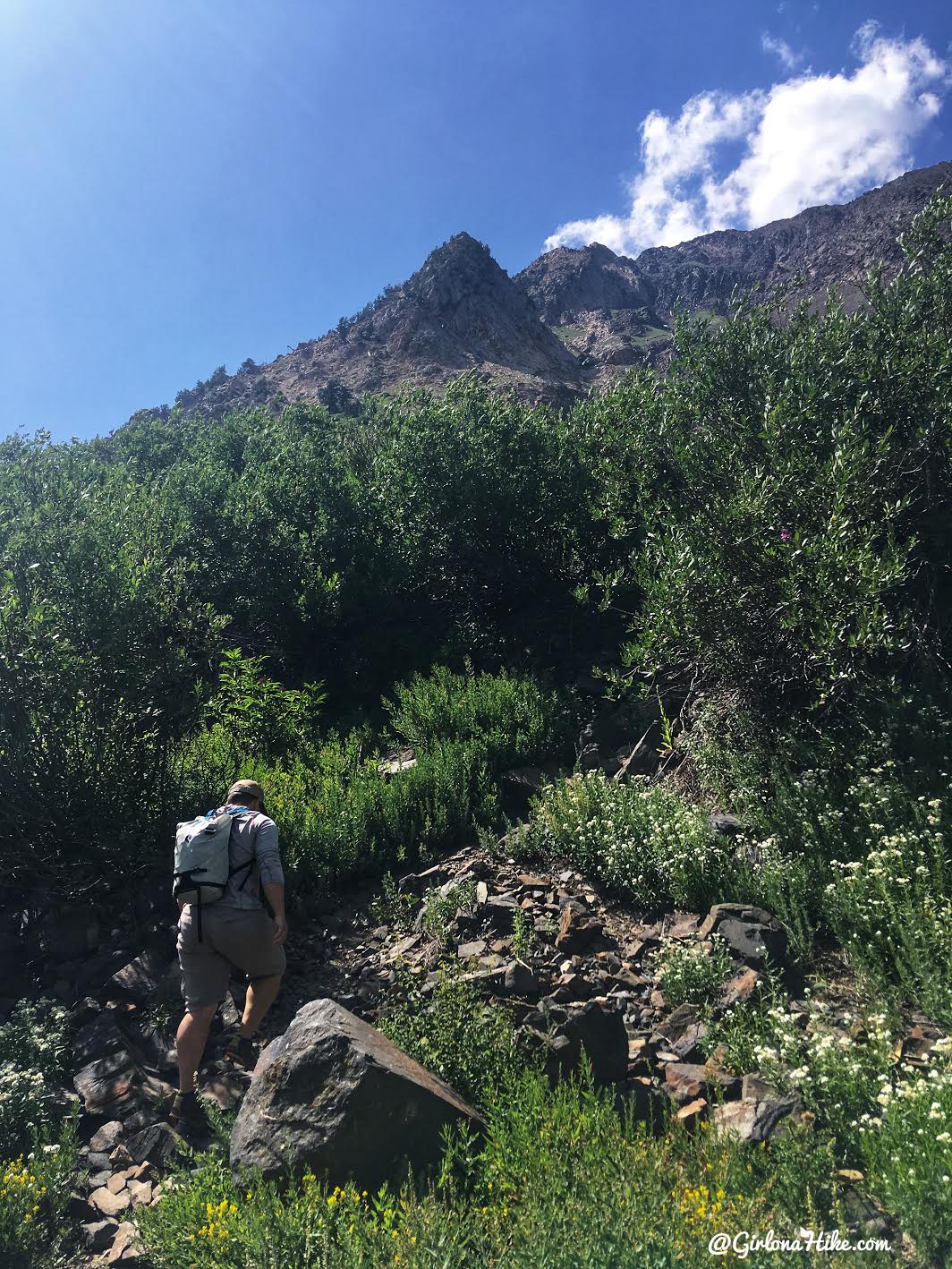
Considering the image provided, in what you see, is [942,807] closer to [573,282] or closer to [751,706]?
[751,706]

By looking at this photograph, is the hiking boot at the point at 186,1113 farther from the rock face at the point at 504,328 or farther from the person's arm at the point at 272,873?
the rock face at the point at 504,328

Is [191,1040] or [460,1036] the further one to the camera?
[191,1040]

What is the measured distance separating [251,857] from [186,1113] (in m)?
1.42

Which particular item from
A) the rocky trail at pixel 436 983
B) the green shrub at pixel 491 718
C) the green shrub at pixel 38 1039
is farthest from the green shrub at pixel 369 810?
the green shrub at pixel 38 1039

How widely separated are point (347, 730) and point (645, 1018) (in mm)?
5772

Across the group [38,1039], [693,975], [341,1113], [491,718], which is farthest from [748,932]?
[38,1039]

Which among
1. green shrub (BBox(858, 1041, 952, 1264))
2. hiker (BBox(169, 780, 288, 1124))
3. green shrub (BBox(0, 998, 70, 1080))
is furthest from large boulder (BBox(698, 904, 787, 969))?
green shrub (BBox(0, 998, 70, 1080))

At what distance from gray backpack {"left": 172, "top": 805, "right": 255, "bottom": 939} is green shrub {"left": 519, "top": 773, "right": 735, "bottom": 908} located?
2.42 m

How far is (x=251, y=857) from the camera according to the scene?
15.7ft

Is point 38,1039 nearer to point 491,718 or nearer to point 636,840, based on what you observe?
point 636,840

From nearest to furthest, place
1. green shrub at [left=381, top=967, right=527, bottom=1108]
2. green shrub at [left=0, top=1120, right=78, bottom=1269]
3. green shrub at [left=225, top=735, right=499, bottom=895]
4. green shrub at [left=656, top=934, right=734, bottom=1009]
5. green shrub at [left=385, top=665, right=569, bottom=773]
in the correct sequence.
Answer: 1. green shrub at [left=0, top=1120, right=78, bottom=1269]
2. green shrub at [left=381, top=967, right=527, bottom=1108]
3. green shrub at [left=656, top=934, right=734, bottom=1009]
4. green shrub at [left=225, top=735, right=499, bottom=895]
5. green shrub at [left=385, top=665, right=569, bottom=773]

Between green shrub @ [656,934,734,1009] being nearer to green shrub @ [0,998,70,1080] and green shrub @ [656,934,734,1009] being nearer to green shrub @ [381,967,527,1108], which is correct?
green shrub @ [381,967,527,1108]

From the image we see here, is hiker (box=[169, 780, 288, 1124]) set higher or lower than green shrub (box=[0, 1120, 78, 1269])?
higher

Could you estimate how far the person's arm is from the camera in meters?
4.64
